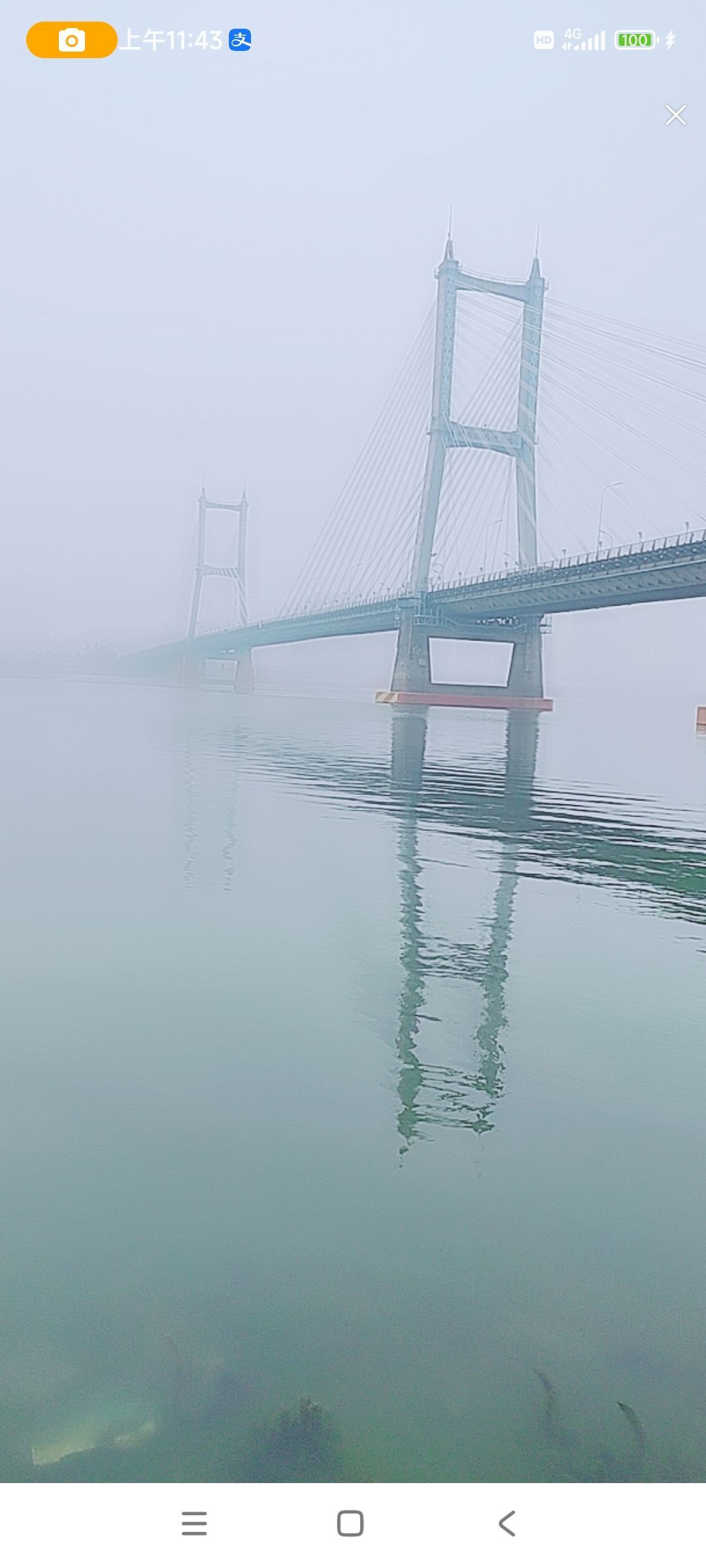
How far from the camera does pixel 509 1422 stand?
305cm

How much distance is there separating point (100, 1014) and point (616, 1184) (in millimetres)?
3483

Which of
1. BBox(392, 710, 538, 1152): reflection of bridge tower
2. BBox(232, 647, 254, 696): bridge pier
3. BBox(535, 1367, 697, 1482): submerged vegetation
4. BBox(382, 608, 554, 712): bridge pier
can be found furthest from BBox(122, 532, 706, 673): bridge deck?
BBox(535, 1367, 697, 1482): submerged vegetation

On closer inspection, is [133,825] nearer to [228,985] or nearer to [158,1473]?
[228,985]

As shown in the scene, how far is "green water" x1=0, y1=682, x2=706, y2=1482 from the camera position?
3080 mm

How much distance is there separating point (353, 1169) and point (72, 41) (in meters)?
7.00

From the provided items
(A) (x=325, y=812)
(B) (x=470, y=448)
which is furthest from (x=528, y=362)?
(A) (x=325, y=812)

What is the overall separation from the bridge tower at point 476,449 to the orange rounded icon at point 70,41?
6513 cm

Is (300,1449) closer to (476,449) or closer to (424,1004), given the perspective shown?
(424,1004)

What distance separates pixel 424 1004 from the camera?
7.29 meters

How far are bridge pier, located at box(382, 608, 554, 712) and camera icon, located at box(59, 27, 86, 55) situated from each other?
67055 mm

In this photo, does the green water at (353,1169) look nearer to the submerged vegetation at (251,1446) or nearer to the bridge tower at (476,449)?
the submerged vegetation at (251,1446)
